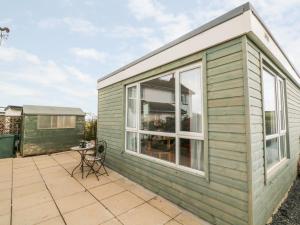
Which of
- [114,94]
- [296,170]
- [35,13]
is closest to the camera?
[296,170]

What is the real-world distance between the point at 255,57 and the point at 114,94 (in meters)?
3.73

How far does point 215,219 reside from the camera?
88.1 inches

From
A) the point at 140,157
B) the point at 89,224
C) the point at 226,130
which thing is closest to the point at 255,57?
the point at 226,130

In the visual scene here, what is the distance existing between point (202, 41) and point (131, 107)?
2478mm

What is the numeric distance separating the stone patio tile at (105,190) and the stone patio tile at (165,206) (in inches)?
33.8

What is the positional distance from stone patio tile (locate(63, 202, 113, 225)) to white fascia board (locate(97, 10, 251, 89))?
9.41ft

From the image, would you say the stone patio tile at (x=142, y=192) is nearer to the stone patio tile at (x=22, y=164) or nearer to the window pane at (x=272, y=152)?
the window pane at (x=272, y=152)

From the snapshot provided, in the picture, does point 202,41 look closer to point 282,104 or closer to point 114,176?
point 282,104

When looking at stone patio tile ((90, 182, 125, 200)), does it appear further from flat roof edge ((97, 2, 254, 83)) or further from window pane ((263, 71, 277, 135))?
window pane ((263, 71, 277, 135))

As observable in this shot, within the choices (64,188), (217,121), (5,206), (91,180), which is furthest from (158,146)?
(5,206)

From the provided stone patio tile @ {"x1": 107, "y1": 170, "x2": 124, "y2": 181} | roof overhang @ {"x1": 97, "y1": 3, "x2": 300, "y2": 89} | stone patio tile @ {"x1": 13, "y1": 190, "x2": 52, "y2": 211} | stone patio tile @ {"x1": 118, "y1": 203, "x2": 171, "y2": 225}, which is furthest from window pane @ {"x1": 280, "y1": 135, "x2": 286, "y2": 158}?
stone patio tile @ {"x1": 13, "y1": 190, "x2": 52, "y2": 211}

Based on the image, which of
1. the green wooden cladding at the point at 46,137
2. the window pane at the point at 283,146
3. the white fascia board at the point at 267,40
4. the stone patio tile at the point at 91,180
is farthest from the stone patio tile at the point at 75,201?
the green wooden cladding at the point at 46,137

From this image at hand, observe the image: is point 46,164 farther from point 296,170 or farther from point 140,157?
point 296,170

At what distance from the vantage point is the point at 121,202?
297 centimetres
